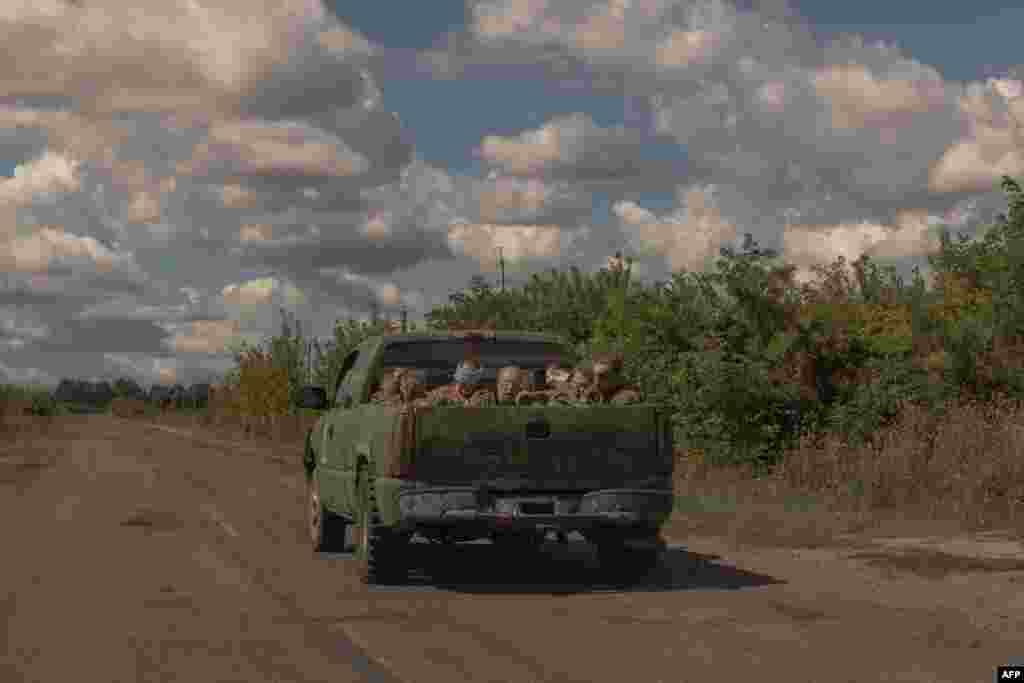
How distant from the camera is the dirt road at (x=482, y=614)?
822cm

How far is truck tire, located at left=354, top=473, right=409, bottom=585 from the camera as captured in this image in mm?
11992

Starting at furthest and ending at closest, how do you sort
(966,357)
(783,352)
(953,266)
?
(953,266) → (783,352) → (966,357)

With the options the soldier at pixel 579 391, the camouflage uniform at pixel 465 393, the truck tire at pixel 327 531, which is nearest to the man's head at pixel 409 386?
the camouflage uniform at pixel 465 393

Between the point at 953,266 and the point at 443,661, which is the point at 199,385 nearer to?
the point at 953,266

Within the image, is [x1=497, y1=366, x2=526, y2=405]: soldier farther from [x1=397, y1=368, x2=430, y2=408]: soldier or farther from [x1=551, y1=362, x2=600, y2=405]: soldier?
[x1=397, y1=368, x2=430, y2=408]: soldier

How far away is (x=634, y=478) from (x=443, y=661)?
361cm

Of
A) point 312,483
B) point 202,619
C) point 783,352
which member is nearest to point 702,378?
point 783,352

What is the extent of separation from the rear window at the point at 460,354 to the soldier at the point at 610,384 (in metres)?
1.29

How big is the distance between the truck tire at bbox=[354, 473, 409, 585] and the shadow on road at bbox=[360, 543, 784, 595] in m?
0.13

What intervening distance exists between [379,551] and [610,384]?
2.39 metres

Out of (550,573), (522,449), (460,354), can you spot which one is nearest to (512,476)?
(522,449)

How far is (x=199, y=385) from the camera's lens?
595 feet

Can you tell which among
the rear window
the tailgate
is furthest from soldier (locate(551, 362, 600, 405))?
the rear window

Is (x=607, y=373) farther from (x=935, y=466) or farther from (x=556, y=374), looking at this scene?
(x=935, y=466)
